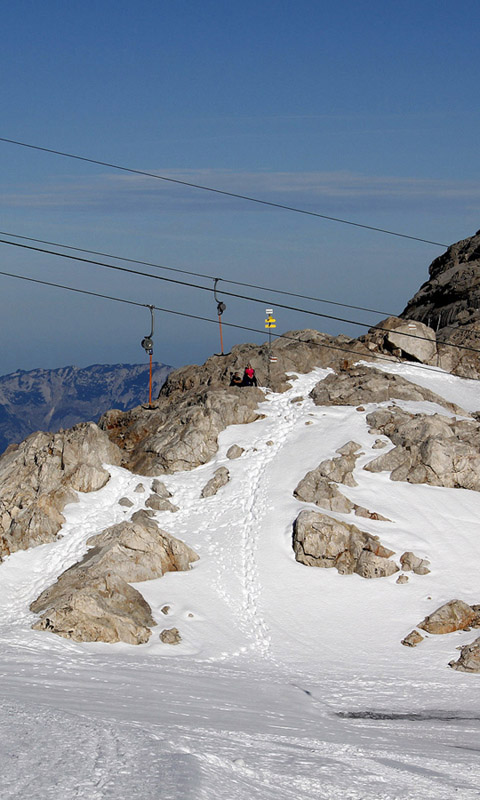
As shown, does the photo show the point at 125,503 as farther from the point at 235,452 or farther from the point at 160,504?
the point at 235,452

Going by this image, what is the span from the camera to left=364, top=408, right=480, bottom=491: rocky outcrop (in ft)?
114

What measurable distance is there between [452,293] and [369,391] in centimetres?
1927

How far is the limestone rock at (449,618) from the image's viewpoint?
87.8ft

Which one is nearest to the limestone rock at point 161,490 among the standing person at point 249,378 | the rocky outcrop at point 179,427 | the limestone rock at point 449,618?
the rocky outcrop at point 179,427

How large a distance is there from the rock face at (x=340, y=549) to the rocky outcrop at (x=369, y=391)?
10.8 m

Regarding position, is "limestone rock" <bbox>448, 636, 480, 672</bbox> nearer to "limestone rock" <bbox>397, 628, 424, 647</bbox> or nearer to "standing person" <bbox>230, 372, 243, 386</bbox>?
"limestone rock" <bbox>397, 628, 424, 647</bbox>

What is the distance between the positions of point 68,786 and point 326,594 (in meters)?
18.8

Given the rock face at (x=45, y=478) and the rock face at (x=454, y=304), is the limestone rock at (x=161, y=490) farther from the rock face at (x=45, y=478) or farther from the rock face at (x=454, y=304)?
the rock face at (x=454, y=304)

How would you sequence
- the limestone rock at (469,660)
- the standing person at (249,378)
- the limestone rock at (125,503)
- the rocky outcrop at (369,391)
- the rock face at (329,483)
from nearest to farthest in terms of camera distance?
the limestone rock at (469,660) < the rock face at (329,483) < the limestone rock at (125,503) < the rocky outcrop at (369,391) < the standing person at (249,378)

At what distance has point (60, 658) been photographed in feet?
75.7

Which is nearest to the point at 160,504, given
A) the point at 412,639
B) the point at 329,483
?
the point at 329,483

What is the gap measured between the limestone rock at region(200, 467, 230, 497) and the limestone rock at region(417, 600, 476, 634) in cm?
1151

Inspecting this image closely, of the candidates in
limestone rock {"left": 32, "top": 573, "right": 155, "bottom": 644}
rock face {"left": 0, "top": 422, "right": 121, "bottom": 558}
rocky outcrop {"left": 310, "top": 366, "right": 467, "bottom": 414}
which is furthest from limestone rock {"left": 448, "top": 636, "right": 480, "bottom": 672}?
rocky outcrop {"left": 310, "top": 366, "right": 467, "bottom": 414}

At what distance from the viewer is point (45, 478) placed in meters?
35.0
